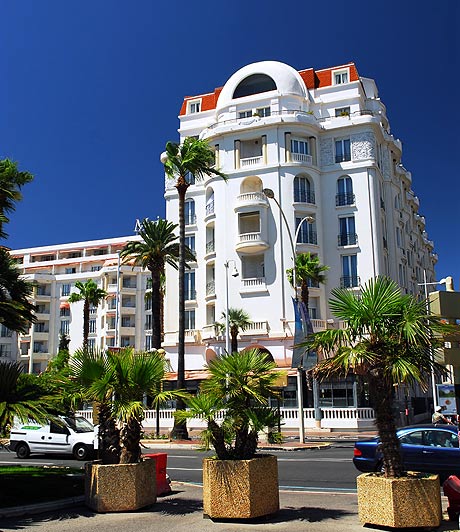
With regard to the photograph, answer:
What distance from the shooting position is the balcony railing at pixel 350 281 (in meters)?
44.8

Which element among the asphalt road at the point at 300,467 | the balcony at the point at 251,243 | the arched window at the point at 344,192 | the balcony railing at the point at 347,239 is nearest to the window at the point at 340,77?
the arched window at the point at 344,192

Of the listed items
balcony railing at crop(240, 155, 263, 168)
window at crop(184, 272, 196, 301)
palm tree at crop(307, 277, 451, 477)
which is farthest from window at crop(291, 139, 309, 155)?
palm tree at crop(307, 277, 451, 477)

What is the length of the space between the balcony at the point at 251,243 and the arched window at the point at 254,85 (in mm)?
12928

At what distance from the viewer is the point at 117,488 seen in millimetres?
10062

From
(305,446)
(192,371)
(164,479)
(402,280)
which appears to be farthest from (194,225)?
(164,479)

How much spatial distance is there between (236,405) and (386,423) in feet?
7.92

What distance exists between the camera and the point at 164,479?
1248 centimetres

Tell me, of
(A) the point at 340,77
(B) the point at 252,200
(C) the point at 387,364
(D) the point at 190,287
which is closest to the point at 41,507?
(C) the point at 387,364

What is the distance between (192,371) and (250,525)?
37.3 metres

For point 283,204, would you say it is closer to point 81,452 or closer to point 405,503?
point 81,452

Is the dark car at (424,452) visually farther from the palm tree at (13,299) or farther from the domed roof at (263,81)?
the domed roof at (263,81)

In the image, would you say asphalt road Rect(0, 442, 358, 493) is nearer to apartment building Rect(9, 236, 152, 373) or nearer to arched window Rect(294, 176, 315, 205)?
arched window Rect(294, 176, 315, 205)

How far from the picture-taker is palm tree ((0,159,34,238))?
15.4 metres

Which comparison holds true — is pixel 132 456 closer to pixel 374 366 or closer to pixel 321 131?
pixel 374 366
